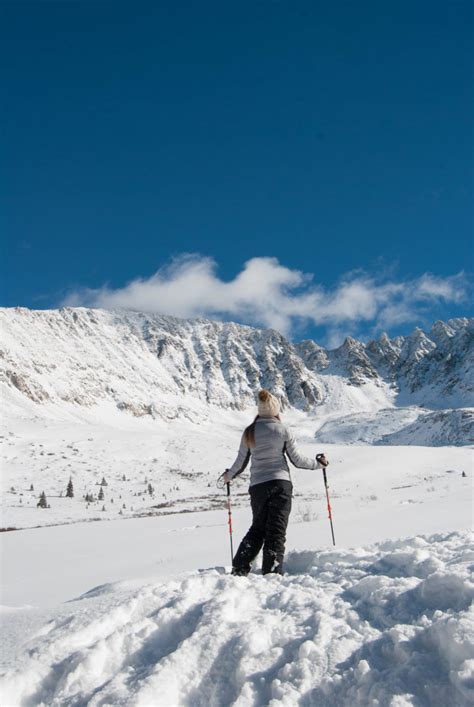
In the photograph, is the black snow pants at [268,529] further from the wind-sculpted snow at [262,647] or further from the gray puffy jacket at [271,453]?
the wind-sculpted snow at [262,647]

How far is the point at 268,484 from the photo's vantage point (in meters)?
5.66

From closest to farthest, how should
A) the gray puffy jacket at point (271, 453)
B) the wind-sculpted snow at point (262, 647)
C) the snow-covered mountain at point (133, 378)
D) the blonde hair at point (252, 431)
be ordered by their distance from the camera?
the wind-sculpted snow at point (262, 647) → the gray puffy jacket at point (271, 453) → the blonde hair at point (252, 431) → the snow-covered mountain at point (133, 378)

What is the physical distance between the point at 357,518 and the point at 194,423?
140m

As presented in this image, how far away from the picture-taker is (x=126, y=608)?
3.68 m

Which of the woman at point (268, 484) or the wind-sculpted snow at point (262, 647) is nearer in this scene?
the wind-sculpted snow at point (262, 647)

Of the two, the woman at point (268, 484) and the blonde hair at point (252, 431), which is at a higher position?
the blonde hair at point (252, 431)

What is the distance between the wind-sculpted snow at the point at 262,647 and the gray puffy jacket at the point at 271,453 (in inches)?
68.3

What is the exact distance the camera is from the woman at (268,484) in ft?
17.3

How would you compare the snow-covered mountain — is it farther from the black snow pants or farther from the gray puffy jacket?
the black snow pants

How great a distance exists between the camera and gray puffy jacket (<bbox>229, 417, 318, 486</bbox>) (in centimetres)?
574

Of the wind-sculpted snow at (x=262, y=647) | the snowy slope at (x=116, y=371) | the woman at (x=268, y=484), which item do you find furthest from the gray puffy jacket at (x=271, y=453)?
the snowy slope at (x=116, y=371)

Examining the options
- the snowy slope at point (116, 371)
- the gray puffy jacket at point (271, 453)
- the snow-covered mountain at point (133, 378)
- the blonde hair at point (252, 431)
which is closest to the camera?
the gray puffy jacket at point (271, 453)

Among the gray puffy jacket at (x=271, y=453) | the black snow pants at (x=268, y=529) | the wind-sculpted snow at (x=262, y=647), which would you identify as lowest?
the wind-sculpted snow at (x=262, y=647)

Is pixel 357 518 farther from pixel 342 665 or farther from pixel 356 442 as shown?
pixel 356 442
